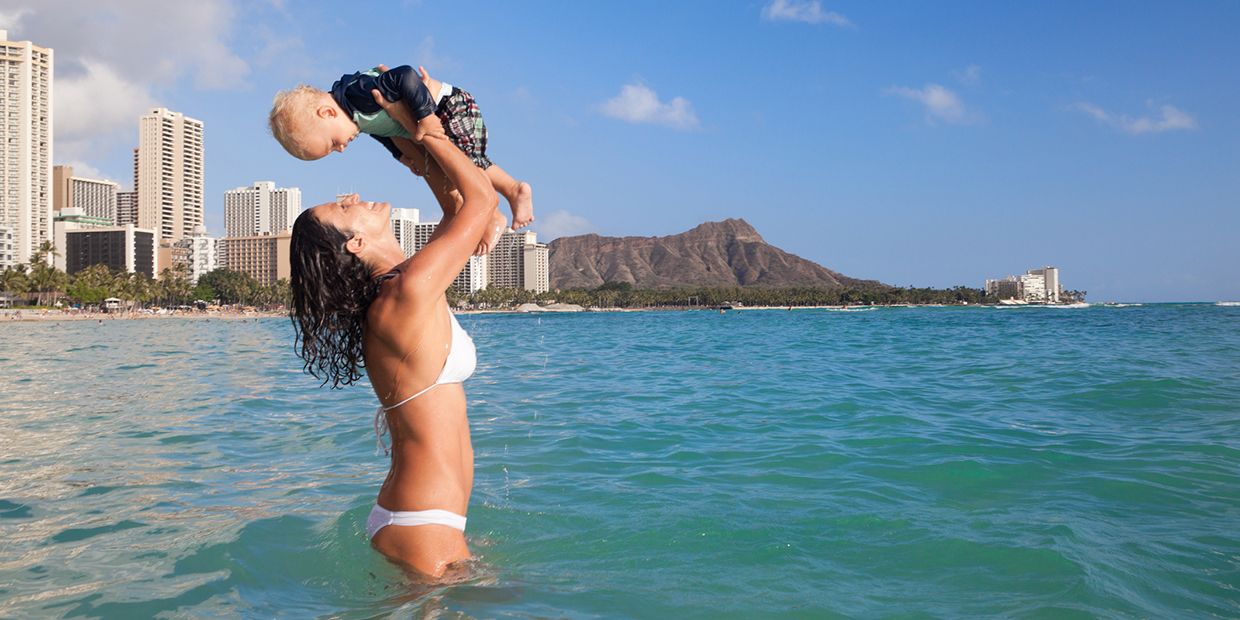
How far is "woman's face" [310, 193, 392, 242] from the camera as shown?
316 cm

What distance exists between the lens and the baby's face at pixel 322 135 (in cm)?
297

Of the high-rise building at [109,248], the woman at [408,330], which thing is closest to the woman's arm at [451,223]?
the woman at [408,330]

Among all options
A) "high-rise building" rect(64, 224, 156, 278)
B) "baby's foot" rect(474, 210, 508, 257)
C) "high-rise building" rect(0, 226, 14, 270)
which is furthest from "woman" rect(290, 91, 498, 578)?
"high-rise building" rect(64, 224, 156, 278)

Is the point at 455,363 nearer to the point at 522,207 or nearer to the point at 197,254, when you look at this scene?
the point at 522,207

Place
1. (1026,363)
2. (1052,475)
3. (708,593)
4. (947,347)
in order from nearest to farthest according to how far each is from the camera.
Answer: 1. (708,593)
2. (1052,475)
3. (1026,363)
4. (947,347)

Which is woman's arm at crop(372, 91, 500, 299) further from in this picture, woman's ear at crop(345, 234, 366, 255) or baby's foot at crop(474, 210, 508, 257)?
woman's ear at crop(345, 234, 366, 255)

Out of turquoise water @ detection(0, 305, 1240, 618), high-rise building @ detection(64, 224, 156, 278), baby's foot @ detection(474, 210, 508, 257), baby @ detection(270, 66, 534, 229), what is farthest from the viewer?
high-rise building @ detection(64, 224, 156, 278)

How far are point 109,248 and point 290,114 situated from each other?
194 metres

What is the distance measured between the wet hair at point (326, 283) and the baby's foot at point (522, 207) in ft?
2.31

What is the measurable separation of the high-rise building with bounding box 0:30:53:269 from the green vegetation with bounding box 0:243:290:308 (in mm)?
11793

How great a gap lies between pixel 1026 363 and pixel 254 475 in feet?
58.3

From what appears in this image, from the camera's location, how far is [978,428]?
9.42 metres

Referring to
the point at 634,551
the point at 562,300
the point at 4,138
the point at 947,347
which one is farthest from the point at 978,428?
the point at 562,300

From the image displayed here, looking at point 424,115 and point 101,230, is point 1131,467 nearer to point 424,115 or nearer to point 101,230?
point 424,115
